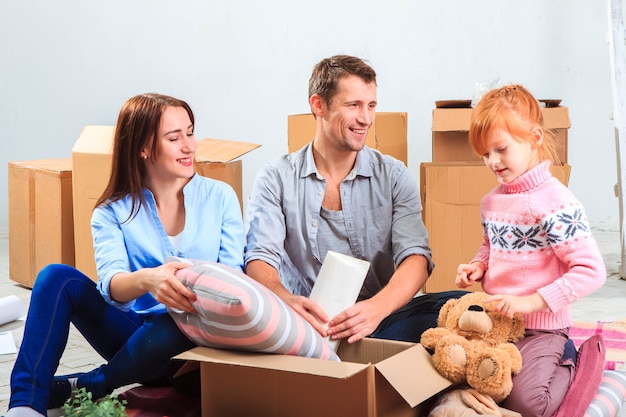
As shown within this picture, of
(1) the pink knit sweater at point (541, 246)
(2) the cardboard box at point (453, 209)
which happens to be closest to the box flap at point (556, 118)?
(2) the cardboard box at point (453, 209)

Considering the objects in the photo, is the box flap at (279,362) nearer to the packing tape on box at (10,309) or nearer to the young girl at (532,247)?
the young girl at (532,247)

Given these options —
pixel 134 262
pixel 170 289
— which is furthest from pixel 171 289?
pixel 134 262

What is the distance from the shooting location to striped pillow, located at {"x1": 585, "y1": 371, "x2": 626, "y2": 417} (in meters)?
1.81

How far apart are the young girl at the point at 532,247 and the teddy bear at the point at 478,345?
45 mm

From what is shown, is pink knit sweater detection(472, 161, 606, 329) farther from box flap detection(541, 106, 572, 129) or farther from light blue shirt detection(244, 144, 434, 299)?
box flap detection(541, 106, 572, 129)

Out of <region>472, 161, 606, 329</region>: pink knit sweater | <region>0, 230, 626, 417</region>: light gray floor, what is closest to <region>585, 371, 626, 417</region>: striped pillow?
<region>0, 230, 626, 417</region>: light gray floor

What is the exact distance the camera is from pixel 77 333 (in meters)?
2.79

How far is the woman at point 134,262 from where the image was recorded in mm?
1812

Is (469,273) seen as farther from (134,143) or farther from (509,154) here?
(134,143)

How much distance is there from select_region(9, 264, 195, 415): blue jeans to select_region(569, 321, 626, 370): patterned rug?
1161 millimetres

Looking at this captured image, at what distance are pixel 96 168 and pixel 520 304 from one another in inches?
74.4

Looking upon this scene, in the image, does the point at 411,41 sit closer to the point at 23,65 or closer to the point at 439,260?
the point at 439,260

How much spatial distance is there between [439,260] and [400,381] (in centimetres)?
162

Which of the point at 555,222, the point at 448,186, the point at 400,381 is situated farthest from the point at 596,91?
the point at 400,381
